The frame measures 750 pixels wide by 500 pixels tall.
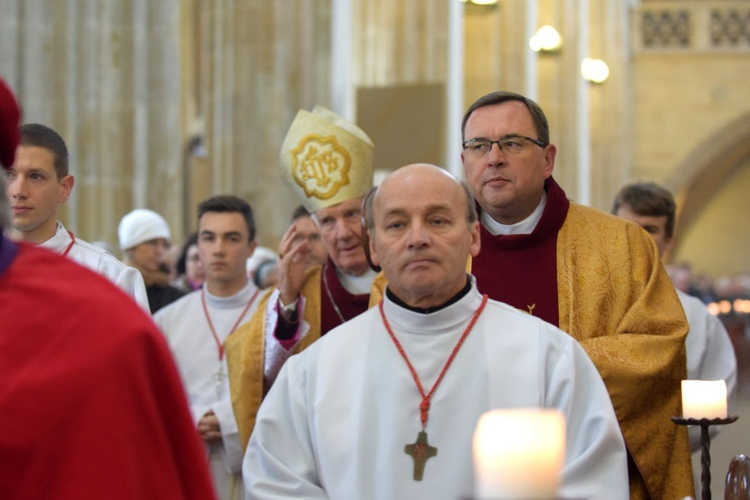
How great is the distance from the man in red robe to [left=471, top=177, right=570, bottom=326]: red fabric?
2.48 m

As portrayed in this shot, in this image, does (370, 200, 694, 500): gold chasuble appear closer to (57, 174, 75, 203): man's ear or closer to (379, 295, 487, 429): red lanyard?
(379, 295, 487, 429): red lanyard

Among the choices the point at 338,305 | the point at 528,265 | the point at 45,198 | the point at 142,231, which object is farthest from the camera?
the point at 142,231

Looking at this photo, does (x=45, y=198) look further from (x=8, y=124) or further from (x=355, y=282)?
(x=8, y=124)

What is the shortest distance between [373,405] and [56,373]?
5.02ft

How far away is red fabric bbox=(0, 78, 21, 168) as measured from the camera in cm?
219

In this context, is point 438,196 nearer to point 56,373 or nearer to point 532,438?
point 56,373

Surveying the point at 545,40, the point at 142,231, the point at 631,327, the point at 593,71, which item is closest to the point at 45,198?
the point at 631,327

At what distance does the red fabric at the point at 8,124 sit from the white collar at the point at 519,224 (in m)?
2.58

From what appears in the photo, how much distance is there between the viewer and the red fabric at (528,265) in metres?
4.54

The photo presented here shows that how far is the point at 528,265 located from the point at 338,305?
1.02 metres

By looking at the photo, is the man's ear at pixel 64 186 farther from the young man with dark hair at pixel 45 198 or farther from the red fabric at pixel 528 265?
the red fabric at pixel 528 265

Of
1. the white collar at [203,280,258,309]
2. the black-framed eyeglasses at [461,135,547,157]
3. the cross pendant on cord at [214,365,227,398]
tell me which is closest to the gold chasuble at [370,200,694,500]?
the black-framed eyeglasses at [461,135,547,157]

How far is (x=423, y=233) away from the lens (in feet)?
11.2

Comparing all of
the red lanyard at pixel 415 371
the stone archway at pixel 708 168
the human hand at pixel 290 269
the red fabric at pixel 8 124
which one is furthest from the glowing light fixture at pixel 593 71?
the red fabric at pixel 8 124
